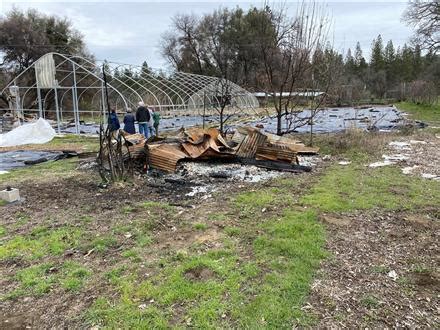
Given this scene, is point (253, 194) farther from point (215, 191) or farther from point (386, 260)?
point (386, 260)

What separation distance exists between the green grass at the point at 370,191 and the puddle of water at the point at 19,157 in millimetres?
8070

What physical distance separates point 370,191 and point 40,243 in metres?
5.42

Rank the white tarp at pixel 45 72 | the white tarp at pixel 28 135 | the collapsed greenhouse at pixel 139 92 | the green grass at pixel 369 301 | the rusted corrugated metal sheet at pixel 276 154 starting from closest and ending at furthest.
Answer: the green grass at pixel 369 301
the rusted corrugated metal sheet at pixel 276 154
the white tarp at pixel 28 135
the white tarp at pixel 45 72
the collapsed greenhouse at pixel 139 92

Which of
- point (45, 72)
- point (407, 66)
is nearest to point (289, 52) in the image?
point (45, 72)

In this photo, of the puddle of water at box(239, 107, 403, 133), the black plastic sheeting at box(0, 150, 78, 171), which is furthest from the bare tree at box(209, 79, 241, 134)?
the black plastic sheeting at box(0, 150, 78, 171)

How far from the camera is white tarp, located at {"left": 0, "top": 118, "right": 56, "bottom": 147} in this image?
1399 cm

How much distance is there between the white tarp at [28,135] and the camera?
13992 mm

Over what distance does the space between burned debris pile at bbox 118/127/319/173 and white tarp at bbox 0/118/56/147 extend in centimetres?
684

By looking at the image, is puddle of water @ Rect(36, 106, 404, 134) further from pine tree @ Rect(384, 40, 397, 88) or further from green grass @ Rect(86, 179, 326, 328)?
pine tree @ Rect(384, 40, 397, 88)

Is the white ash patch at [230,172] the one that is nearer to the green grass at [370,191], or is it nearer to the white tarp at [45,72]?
the green grass at [370,191]

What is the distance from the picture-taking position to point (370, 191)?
21.5 ft

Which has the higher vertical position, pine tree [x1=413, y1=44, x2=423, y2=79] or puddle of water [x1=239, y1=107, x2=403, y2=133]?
pine tree [x1=413, y1=44, x2=423, y2=79]

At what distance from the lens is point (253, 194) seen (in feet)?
21.6

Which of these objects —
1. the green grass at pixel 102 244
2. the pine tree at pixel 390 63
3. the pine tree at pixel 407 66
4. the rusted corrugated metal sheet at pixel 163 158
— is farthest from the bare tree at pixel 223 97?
the pine tree at pixel 407 66
